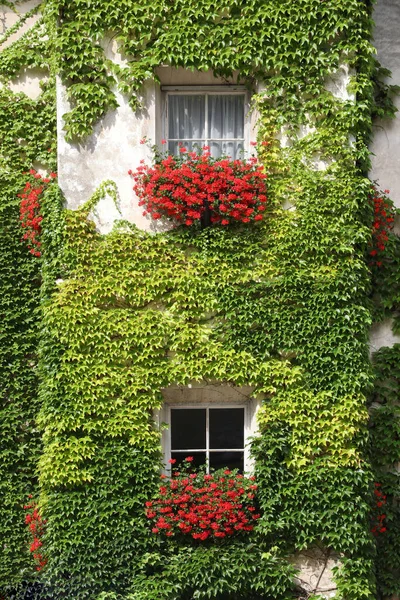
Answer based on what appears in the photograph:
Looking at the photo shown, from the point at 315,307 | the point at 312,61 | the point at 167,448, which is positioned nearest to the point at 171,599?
the point at 167,448

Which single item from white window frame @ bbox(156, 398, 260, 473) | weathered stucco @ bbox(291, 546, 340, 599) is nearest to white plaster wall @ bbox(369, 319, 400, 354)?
white window frame @ bbox(156, 398, 260, 473)

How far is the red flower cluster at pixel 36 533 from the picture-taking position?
31.2 feet

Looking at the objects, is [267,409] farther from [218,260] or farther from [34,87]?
[34,87]

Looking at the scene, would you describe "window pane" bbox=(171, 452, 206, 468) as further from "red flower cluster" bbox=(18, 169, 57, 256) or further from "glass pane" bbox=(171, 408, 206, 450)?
"red flower cluster" bbox=(18, 169, 57, 256)

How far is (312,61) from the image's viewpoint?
370 inches

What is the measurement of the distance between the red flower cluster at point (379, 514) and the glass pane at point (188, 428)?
2.04m

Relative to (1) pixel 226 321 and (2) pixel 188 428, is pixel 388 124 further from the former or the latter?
(2) pixel 188 428

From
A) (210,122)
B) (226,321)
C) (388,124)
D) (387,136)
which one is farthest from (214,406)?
(388,124)

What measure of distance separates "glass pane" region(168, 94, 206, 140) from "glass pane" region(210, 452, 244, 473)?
11.7 feet

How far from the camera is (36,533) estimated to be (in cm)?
967

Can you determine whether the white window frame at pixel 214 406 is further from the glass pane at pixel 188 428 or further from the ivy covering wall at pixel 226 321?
the ivy covering wall at pixel 226 321

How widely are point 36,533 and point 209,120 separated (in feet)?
16.5

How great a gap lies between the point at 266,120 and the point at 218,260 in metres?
1.62

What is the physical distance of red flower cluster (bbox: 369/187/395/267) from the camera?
9.95m
